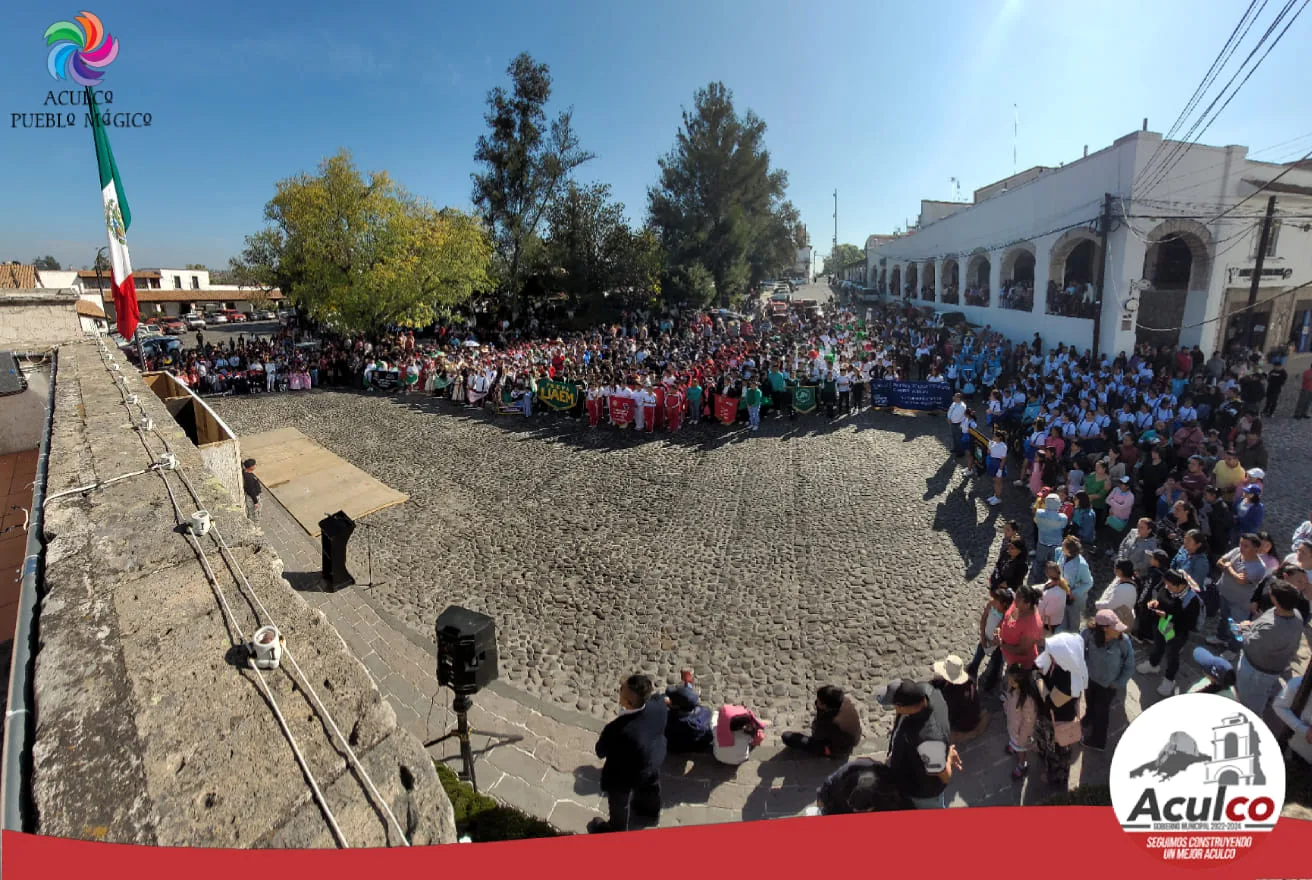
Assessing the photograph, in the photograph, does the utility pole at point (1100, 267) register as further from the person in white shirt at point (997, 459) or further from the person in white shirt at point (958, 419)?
the person in white shirt at point (997, 459)

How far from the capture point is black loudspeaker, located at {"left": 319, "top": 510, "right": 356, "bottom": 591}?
834cm

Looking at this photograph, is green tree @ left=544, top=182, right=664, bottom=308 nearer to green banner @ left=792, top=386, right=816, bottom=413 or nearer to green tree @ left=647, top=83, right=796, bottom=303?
green tree @ left=647, top=83, right=796, bottom=303

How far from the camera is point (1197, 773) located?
130 inches

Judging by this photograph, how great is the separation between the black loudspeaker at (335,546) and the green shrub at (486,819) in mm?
4559

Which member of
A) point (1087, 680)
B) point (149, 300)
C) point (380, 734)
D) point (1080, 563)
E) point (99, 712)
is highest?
point (149, 300)

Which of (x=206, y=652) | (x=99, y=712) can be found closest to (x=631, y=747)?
(x=206, y=652)

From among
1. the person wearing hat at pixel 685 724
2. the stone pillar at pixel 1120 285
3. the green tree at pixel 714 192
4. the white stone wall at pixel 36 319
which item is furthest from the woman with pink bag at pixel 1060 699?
the green tree at pixel 714 192

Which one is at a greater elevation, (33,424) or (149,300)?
(149,300)

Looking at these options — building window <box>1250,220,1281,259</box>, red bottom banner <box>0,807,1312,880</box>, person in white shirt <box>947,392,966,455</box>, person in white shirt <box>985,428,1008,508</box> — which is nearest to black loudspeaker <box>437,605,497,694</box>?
red bottom banner <box>0,807,1312,880</box>

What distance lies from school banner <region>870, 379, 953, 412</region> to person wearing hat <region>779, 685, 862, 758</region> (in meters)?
13.1

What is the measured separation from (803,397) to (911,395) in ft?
9.64

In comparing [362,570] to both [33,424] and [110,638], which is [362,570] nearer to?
[33,424]

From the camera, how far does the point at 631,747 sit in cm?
422

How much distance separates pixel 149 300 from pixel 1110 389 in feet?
267
